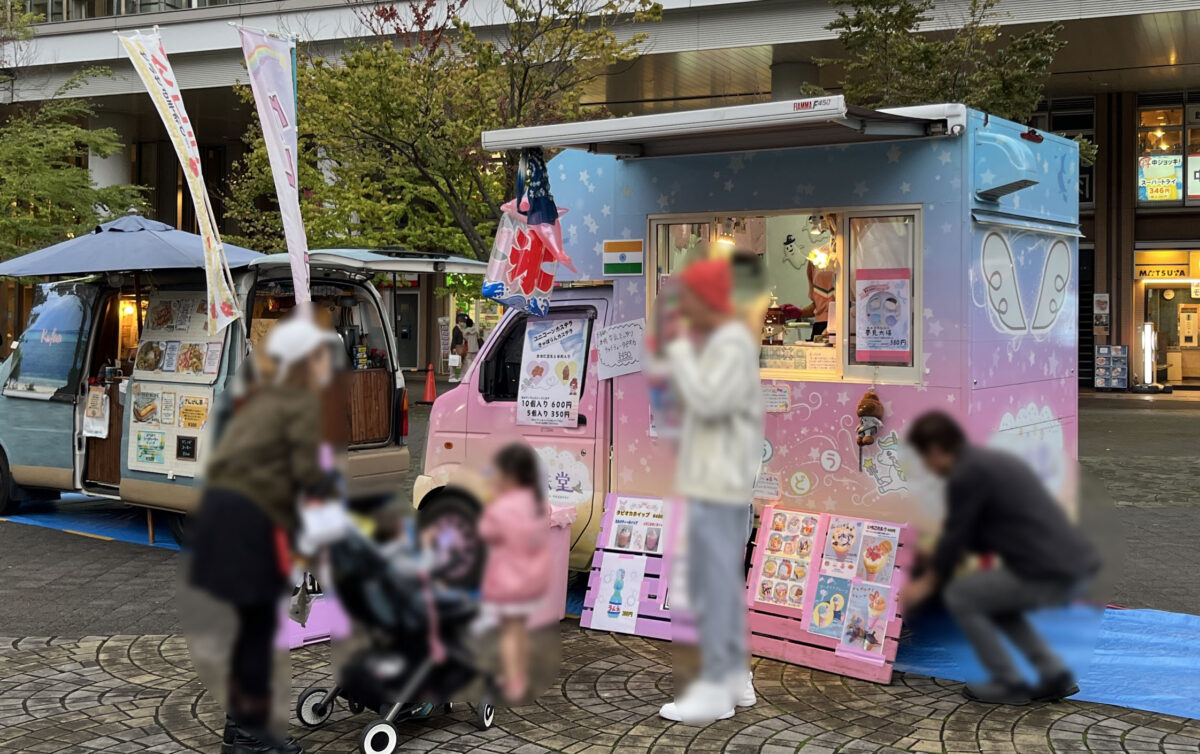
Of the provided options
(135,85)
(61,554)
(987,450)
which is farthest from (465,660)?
(135,85)

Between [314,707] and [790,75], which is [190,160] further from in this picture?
[790,75]

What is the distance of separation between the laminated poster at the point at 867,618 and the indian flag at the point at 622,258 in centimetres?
260

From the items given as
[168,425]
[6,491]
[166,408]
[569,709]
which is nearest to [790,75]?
[6,491]

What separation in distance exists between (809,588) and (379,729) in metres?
3.13

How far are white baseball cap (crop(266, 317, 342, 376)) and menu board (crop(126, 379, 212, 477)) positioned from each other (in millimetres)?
2214

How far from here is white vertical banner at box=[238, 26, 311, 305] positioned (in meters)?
3.15

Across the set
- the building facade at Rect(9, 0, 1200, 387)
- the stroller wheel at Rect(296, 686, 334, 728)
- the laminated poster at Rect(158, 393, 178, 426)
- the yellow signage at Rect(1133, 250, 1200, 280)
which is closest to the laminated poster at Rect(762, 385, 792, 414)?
the stroller wheel at Rect(296, 686, 334, 728)

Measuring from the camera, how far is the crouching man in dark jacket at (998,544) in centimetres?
84

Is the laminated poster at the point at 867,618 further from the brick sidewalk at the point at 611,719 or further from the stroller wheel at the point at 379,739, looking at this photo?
the stroller wheel at the point at 379,739

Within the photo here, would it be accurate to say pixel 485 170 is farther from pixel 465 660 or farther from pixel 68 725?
pixel 465 660

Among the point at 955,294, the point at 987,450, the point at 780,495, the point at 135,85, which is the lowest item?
the point at 780,495

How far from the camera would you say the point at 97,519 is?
41.7ft

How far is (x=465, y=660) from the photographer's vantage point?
0.92 meters

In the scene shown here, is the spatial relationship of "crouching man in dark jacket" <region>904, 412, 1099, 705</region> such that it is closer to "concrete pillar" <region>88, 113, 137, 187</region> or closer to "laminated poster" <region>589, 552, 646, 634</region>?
"laminated poster" <region>589, 552, 646, 634</region>
